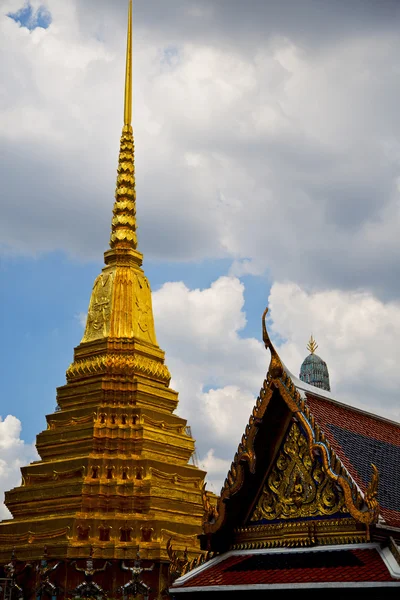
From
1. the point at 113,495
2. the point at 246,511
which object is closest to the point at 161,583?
the point at 113,495

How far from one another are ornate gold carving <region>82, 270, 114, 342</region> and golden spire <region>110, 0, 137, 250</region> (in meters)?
1.89

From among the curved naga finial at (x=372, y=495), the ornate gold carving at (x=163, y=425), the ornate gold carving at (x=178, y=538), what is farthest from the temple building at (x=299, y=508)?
the ornate gold carving at (x=163, y=425)

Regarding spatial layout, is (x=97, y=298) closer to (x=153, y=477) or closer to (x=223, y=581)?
(x=153, y=477)

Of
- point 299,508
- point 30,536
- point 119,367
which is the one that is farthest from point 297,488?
point 119,367

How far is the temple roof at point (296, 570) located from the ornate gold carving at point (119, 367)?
76.1ft

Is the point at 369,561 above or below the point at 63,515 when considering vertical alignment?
below

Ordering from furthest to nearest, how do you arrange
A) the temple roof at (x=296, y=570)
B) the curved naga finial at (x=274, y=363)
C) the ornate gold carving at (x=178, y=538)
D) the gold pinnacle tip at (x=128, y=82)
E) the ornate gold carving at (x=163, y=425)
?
the gold pinnacle tip at (x=128, y=82)
the ornate gold carving at (x=163, y=425)
the ornate gold carving at (x=178, y=538)
the curved naga finial at (x=274, y=363)
the temple roof at (x=296, y=570)

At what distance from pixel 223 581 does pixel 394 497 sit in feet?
7.49

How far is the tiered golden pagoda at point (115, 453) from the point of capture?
2905cm

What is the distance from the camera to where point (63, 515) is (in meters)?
29.7

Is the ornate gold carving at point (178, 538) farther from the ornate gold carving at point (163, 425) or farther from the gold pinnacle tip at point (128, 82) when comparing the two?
the gold pinnacle tip at point (128, 82)

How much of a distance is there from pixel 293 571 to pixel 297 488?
103 centimetres

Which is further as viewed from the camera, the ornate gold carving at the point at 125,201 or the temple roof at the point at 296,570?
the ornate gold carving at the point at 125,201

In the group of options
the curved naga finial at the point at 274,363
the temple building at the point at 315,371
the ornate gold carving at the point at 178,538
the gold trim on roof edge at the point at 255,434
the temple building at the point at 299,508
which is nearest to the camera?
the temple building at the point at 299,508
